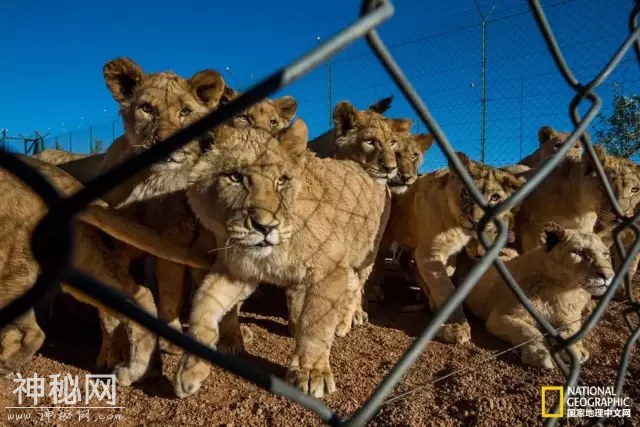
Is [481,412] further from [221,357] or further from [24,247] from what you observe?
[24,247]

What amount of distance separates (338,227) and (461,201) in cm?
145

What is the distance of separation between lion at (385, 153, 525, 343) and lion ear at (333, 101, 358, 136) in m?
0.92

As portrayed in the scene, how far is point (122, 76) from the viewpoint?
386cm

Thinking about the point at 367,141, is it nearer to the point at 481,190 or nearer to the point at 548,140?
the point at 481,190

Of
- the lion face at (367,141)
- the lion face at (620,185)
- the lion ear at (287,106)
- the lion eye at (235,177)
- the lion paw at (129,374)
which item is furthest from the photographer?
the lion ear at (287,106)

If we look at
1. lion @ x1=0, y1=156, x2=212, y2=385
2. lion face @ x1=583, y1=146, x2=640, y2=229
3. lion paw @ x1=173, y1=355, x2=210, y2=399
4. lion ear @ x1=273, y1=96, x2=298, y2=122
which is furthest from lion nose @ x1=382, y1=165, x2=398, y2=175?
lion paw @ x1=173, y1=355, x2=210, y2=399

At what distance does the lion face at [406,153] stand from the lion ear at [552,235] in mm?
1548

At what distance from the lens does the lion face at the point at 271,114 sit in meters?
4.60

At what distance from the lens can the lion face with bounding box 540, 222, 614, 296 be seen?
352cm

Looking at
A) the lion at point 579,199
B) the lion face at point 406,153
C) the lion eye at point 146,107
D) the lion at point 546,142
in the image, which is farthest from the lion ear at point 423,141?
the lion eye at point 146,107

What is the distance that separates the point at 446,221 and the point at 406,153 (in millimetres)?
979

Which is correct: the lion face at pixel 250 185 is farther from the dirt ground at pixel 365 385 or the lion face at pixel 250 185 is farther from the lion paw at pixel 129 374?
the lion paw at pixel 129 374

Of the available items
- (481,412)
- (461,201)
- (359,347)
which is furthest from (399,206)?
(481,412)

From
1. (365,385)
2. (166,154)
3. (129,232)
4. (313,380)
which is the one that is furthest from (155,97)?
(166,154)
